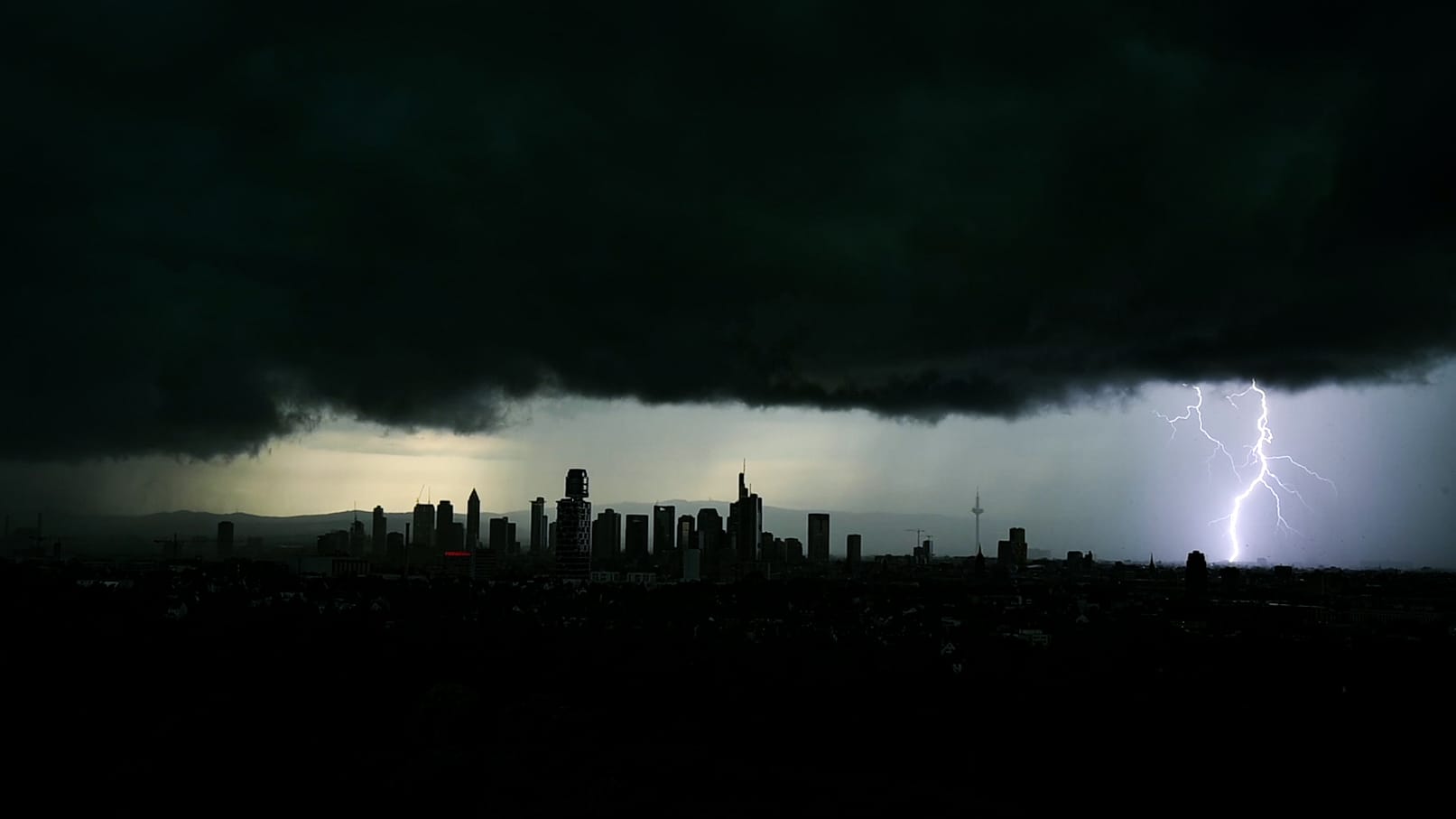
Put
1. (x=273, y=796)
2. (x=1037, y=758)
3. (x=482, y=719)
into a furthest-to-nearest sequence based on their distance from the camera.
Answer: (x=482, y=719) < (x=1037, y=758) < (x=273, y=796)

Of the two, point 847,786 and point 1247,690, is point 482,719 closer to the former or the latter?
point 847,786

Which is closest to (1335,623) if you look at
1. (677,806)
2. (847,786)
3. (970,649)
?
(970,649)

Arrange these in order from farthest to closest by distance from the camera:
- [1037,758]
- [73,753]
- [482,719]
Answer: [482,719] → [1037,758] → [73,753]

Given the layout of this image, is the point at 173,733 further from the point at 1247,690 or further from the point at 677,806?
the point at 1247,690

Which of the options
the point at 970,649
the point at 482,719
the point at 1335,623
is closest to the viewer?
the point at 482,719

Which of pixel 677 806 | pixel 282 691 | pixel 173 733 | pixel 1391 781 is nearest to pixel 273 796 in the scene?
pixel 173 733

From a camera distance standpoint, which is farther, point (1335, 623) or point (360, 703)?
point (1335, 623)

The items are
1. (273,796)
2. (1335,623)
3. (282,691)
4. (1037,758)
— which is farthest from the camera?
(1335,623)

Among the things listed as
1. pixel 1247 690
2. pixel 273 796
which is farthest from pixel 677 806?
pixel 1247 690

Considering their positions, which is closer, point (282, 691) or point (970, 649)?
point (282, 691)
